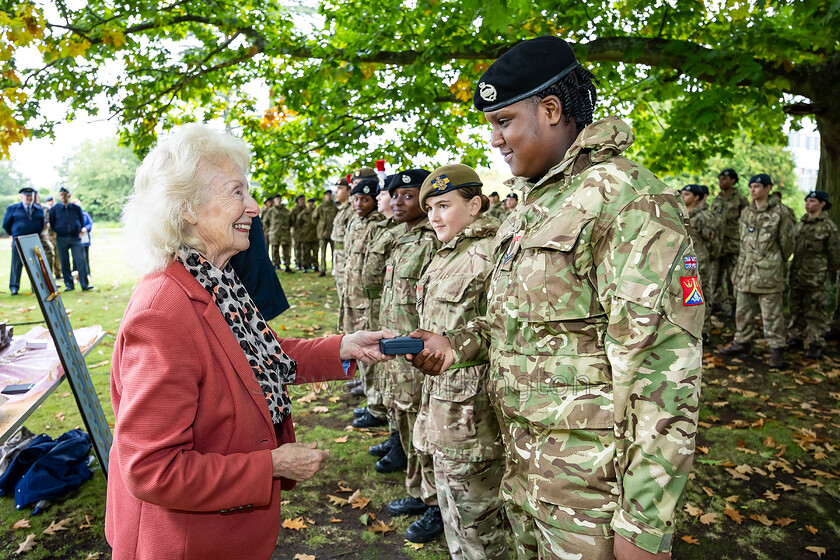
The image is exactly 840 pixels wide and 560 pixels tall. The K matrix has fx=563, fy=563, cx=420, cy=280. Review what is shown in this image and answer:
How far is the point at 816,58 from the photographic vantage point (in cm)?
849

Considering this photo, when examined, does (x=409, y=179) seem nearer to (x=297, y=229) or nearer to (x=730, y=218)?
(x=730, y=218)

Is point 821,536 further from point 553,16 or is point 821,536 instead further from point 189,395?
A: point 553,16

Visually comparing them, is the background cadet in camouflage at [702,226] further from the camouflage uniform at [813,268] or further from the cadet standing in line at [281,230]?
the cadet standing in line at [281,230]

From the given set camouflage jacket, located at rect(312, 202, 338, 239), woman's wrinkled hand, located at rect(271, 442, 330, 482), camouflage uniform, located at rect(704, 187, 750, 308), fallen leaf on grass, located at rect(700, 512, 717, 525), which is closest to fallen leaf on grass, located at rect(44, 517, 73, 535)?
woman's wrinkled hand, located at rect(271, 442, 330, 482)

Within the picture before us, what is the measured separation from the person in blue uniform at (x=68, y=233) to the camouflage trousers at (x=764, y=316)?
542 inches

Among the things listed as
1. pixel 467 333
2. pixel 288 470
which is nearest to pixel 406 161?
pixel 467 333

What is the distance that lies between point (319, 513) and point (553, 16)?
258 inches

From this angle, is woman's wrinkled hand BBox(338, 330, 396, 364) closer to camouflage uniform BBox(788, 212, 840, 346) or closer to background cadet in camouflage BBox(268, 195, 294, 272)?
camouflage uniform BBox(788, 212, 840, 346)

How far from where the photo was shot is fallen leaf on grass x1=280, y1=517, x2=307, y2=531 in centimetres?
398

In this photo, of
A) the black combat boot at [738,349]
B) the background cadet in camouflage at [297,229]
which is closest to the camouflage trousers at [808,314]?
the black combat boot at [738,349]

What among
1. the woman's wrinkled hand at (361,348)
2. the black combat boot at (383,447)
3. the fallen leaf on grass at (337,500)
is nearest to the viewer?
the woman's wrinkled hand at (361,348)

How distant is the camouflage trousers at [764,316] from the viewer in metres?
7.98

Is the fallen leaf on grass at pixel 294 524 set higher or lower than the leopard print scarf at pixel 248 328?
lower

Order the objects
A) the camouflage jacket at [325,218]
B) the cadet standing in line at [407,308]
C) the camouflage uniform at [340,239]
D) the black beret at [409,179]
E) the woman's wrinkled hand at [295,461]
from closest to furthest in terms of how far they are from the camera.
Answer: the woman's wrinkled hand at [295,461] < the cadet standing in line at [407,308] < the black beret at [409,179] < the camouflage uniform at [340,239] < the camouflage jacket at [325,218]
